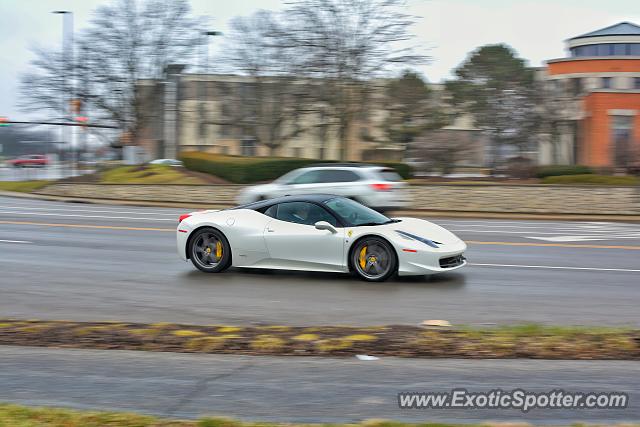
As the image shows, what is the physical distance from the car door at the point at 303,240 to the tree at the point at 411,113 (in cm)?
3511

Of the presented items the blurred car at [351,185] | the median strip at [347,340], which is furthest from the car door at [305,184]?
the median strip at [347,340]

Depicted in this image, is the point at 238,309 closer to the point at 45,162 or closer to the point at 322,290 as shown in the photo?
the point at 322,290

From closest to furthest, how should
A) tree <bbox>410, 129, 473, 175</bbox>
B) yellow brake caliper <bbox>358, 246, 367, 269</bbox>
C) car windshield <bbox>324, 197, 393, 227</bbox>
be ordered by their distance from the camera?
yellow brake caliper <bbox>358, 246, 367, 269</bbox>
car windshield <bbox>324, 197, 393, 227</bbox>
tree <bbox>410, 129, 473, 175</bbox>

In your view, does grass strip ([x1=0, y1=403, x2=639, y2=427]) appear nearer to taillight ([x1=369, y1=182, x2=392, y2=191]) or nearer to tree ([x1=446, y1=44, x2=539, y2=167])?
taillight ([x1=369, y1=182, x2=392, y2=191])

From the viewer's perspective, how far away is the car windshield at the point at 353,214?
10.9 m

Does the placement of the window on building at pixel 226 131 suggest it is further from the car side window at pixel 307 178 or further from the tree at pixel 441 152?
the car side window at pixel 307 178

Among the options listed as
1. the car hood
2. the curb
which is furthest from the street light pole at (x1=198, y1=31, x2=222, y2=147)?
the car hood

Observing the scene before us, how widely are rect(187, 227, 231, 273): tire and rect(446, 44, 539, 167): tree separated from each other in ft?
110

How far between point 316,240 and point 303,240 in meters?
0.19

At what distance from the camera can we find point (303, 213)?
36.6 feet

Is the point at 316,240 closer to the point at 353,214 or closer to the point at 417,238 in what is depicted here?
the point at 353,214

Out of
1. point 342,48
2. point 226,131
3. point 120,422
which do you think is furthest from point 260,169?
point 226,131

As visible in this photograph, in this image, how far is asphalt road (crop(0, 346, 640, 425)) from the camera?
493cm

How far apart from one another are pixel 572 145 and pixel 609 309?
169 ft
